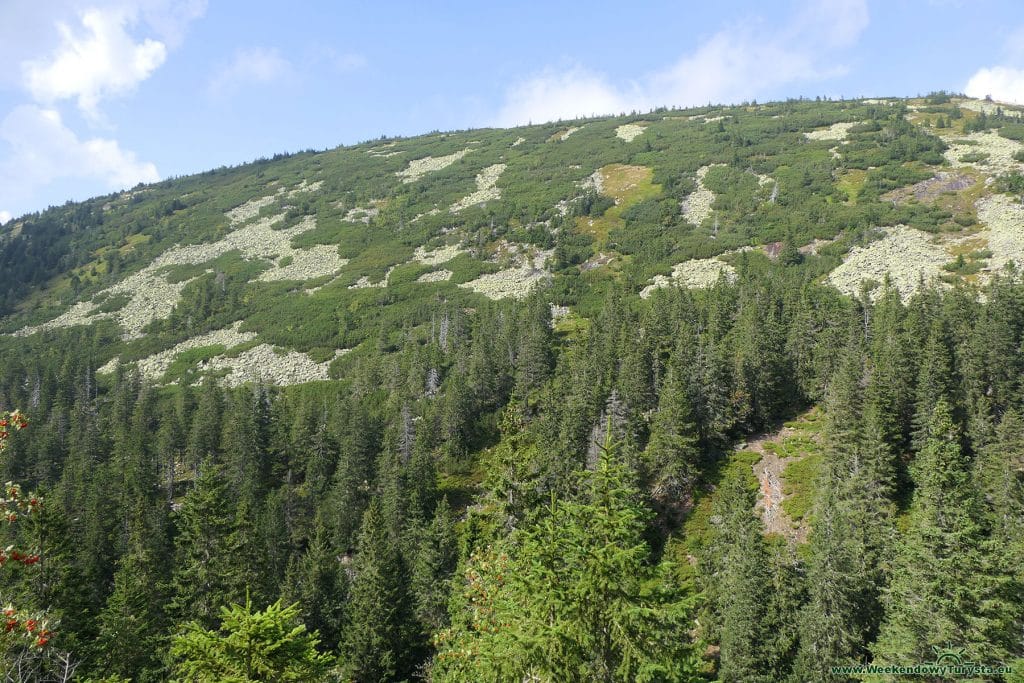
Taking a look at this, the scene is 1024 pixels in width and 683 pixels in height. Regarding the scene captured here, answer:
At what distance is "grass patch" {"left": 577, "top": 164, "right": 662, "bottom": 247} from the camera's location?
134m

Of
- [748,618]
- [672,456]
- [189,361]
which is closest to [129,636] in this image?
[748,618]

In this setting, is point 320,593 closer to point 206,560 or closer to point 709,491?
point 206,560

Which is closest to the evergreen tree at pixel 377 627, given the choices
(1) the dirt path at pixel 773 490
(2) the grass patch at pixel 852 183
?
(1) the dirt path at pixel 773 490

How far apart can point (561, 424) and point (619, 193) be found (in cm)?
10486

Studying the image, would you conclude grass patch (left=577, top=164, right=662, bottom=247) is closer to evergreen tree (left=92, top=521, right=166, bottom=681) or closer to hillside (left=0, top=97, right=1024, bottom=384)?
hillside (left=0, top=97, right=1024, bottom=384)

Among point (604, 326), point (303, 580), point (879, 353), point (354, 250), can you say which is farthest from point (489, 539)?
point (354, 250)

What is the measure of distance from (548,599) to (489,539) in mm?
7288

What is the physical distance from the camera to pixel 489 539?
2181 centimetres

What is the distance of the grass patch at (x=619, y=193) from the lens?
13425 cm

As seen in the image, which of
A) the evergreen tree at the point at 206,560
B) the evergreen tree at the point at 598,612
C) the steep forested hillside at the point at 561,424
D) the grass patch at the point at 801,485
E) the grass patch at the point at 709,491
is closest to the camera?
the evergreen tree at the point at 598,612

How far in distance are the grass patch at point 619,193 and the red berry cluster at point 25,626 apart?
402 feet

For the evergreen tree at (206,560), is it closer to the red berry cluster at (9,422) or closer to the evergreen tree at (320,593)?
the evergreen tree at (320,593)

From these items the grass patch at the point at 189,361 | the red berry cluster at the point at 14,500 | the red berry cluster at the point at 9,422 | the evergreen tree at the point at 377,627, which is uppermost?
the grass patch at the point at 189,361

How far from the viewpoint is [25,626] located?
9.34 metres
